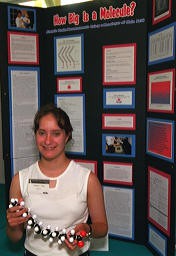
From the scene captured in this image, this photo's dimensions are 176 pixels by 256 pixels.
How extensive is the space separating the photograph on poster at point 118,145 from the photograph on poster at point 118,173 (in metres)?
0.09

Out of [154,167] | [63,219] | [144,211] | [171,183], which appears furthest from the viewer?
[144,211]

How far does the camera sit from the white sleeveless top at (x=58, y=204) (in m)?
1.54

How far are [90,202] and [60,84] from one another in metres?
1.53

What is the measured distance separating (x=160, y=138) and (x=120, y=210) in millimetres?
805

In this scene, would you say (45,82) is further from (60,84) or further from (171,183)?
(171,183)

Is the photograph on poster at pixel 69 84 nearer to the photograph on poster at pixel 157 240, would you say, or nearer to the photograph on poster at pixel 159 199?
the photograph on poster at pixel 159 199

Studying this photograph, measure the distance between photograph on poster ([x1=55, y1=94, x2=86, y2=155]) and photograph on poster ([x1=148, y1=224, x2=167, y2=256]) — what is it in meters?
0.90

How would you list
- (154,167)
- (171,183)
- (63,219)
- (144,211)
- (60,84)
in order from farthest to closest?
(60,84), (144,211), (154,167), (171,183), (63,219)

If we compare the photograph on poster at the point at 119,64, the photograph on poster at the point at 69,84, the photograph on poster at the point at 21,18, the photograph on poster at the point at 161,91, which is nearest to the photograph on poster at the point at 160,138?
the photograph on poster at the point at 161,91

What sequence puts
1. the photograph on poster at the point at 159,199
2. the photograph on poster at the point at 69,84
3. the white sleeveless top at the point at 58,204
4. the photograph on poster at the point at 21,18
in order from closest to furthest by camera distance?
the white sleeveless top at the point at 58,204 < the photograph on poster at the point at 159,199 < the photograph on poster at the point at 21,18 < the photograph on poster at the point at 69,84

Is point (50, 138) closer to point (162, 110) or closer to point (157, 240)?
point (162, 110)

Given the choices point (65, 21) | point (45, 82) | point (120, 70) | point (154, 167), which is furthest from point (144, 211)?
point (65, 21)

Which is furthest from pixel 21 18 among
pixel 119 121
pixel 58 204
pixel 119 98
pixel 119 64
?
pixel 58 204

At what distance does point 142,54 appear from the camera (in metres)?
2.55
